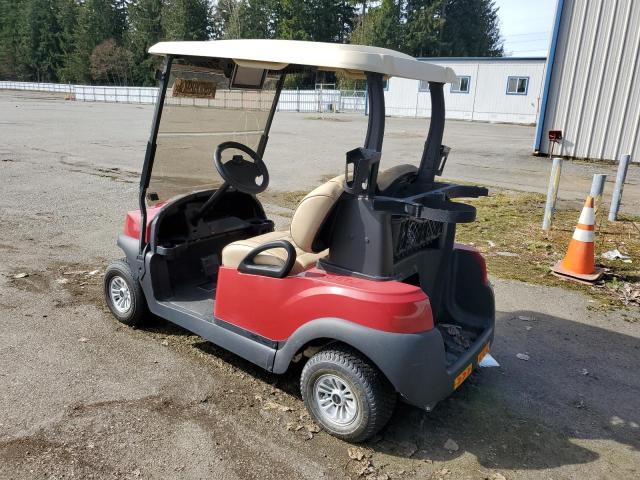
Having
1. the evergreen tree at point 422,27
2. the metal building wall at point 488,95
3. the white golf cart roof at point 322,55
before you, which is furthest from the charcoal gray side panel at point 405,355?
the evergreen tree at point 422,27

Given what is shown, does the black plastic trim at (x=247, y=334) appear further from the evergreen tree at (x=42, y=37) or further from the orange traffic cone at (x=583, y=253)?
the evergreen tree at (x=42, y=37)

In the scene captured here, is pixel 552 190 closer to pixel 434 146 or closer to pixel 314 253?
pixel 434 146

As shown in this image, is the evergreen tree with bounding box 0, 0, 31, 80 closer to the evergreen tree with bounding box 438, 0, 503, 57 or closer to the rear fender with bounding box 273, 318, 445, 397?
the evergreen tree with bounding box 438, 0, 503, 57

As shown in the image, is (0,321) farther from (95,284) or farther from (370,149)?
(370,149)

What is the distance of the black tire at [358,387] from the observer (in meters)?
2.53

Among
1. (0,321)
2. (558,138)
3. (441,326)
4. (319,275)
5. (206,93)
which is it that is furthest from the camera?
(558,138)

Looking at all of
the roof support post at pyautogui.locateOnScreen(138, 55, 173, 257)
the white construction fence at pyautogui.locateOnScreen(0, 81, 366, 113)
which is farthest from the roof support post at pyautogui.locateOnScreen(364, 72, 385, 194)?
the white construction fence at pyautogui.locateOnScreen(0, 81, 366, 113)

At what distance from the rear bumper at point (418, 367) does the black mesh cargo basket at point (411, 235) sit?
0.50m

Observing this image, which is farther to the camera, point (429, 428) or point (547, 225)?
point (547, 225)

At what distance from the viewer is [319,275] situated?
2721 millimetres

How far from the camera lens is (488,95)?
95.0 feet

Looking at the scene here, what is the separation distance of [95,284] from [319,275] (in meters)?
2.82

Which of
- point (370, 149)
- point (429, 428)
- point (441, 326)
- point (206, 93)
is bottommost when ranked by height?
point (429, 428)

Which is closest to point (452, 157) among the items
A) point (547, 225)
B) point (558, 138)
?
point (558, 138)
